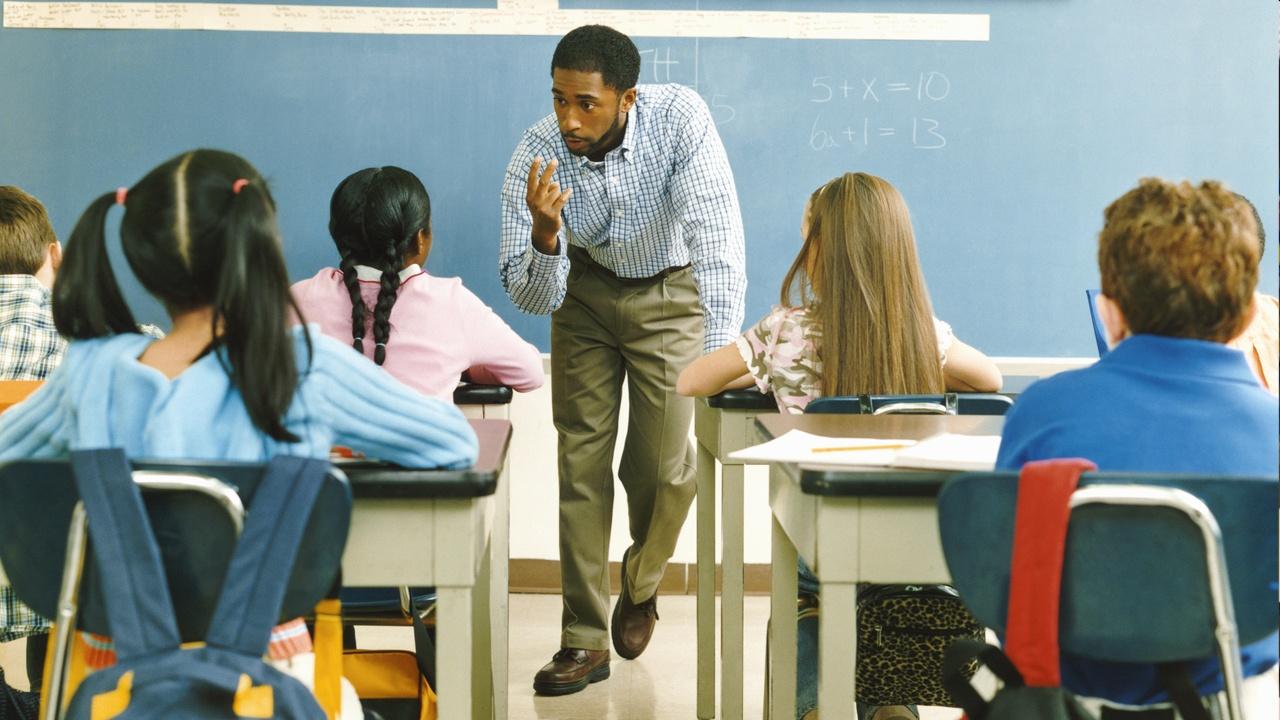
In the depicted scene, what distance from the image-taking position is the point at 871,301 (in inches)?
82.2

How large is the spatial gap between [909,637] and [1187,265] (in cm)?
78

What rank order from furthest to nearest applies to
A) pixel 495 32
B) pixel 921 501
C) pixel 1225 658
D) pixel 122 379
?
pixel 495 32 < pixel 921 501 < pixel 122 379 < pixel 1225 658

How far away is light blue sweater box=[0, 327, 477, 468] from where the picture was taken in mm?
1239

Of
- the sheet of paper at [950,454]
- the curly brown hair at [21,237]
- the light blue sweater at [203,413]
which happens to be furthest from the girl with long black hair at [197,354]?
the curly brown hair at [21,237]

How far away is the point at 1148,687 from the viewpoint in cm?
119

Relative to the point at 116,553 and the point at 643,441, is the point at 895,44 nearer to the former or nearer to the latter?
the point at 643,441

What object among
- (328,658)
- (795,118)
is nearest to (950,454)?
(328,658)

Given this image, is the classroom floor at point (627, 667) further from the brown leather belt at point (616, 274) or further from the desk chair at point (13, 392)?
the desk chair at point (13, 392)

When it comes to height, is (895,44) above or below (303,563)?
above

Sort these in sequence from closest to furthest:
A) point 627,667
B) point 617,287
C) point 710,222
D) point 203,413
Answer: point 203,413, point 710,222, point 617,287, point 627,667

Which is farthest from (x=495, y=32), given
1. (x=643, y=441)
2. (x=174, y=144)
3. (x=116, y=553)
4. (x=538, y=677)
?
(x=116, y=553)

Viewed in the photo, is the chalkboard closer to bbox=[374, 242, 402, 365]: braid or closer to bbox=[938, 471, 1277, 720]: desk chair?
bbox=[374, 242, 402, 365]: braid

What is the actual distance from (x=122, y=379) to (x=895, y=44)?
2818 millimetres

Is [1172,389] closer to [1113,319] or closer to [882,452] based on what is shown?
[1113,319]
